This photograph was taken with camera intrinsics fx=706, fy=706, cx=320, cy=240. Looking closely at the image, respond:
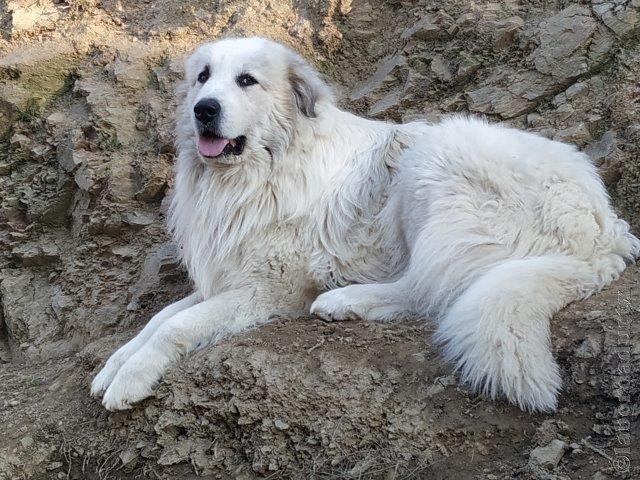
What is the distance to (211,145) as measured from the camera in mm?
4230

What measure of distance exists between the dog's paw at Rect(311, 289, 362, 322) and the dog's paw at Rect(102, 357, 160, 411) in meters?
0.95

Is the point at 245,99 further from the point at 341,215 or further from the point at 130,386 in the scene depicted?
the point at 130,386

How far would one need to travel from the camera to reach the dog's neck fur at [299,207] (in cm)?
432

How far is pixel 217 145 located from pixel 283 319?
43.5 inches

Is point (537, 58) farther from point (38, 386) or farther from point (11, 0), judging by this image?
point (11, 0)

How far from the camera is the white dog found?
Result: 147 inches

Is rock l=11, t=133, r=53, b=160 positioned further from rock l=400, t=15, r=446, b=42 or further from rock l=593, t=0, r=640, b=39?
rock l=593, t=0, r=640, b=39

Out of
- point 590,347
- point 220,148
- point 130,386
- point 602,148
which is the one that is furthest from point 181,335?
point 602,148

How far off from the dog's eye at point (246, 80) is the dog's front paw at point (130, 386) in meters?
1.75

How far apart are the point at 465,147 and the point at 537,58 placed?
1.90 metres

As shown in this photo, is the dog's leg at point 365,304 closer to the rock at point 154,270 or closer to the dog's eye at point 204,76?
the dog's eye at point 204,76

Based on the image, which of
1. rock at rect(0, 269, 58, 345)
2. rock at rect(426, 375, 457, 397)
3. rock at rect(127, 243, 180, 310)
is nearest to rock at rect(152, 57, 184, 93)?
rock at rect(127, 243, 180, 310)

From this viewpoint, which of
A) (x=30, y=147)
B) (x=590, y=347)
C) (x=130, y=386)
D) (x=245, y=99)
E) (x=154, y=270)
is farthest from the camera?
(x=30, y=147)

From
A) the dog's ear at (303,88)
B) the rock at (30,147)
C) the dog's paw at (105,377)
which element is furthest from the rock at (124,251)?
the dog's ear at (303,88)
